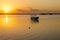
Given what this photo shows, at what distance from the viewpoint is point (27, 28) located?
5.46 feet

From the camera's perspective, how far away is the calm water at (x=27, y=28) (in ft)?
5.32

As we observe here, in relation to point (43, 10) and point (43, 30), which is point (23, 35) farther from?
point (43, 10)

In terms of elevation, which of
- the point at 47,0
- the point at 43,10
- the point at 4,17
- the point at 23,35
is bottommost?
the point at 23,35

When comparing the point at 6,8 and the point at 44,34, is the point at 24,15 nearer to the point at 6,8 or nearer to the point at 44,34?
the point at 6,8

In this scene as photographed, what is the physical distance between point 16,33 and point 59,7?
699 millimetres

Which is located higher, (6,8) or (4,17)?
(6,8)

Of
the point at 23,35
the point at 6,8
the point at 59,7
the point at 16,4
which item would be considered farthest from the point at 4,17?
the point at 59,7

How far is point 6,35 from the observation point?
161 centimetres

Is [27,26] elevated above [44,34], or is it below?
above

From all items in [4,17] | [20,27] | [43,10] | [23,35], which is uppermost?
[43,10]

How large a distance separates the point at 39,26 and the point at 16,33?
330mm

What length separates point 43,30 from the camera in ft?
5.49

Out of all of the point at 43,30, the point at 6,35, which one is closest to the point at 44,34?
the point at 43,30

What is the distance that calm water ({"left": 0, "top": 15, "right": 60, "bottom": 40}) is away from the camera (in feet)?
5.32
